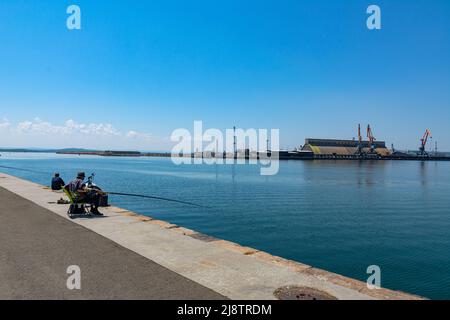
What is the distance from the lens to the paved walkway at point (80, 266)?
5.73 m

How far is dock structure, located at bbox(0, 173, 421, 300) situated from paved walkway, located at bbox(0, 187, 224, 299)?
0.02 metres

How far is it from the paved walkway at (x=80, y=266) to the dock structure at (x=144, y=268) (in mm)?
16

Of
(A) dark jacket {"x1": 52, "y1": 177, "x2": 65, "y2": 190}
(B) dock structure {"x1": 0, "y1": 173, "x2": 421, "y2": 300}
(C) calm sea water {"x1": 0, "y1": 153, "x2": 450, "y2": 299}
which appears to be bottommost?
(C) calm sea water {"x1": 0, "y1": 153, "x2": 450, "y2": 299}

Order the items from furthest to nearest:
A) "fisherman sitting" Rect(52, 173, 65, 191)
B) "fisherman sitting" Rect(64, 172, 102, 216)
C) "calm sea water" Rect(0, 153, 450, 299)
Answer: "fisherman sitting" Rect(52, 173, 65, 191)
"fisherman sitting" Rect(64, 172, 102, 216)
"calm sea water" Rect(0, 153, 450, 299)

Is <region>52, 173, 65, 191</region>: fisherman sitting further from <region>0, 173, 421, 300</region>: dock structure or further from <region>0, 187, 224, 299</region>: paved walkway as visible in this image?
<region>0, 187, 224, 299</region>: paved walkway

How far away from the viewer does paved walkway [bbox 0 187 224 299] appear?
5.73 m

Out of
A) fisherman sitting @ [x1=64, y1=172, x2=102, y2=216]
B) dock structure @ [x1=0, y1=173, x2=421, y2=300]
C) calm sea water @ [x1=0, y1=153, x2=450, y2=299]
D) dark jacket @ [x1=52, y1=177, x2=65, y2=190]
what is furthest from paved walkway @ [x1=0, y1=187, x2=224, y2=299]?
dark jacket @ [x1=52, y1=177, x2=65, y2=190]

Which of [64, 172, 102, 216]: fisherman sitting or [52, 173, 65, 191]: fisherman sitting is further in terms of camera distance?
[52, 173, 65, 191]: fisherman sitting

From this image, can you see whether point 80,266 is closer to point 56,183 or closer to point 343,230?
point 343,230

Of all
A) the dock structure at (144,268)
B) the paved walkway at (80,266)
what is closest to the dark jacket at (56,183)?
the dock structure at (144,268)

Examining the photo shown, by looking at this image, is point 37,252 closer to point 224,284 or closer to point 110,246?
point 110,246

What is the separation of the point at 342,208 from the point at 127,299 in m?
24.3

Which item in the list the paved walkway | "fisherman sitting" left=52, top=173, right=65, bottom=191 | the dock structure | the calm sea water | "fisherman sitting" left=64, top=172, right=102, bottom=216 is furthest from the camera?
"fisherman sitting" left=52, top=173, right=65, bottom=191

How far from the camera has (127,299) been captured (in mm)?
5512
